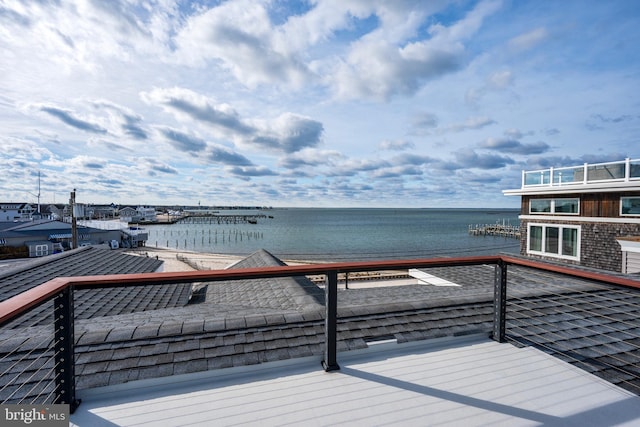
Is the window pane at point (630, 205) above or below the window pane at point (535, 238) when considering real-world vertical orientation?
above

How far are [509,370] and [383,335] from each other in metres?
1.11

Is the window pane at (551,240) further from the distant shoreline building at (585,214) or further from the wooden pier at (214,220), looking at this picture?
the wooden pier at (214,220)

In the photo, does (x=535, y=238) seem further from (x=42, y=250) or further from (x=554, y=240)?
(x=42, y=250)

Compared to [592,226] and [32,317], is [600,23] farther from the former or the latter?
[32,317]

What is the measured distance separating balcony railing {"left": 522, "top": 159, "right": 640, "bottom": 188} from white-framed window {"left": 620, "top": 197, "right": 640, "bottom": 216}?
0.73 m

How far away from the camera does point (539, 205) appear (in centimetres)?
1376

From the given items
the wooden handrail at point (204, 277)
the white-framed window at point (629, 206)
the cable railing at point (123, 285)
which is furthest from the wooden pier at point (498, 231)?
the wooden handrail at point (204, 277)

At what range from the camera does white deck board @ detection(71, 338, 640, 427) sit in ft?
6.12

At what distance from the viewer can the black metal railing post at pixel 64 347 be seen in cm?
178

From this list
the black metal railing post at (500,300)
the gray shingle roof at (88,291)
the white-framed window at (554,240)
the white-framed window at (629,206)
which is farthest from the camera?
the white-framed window at (554,240)

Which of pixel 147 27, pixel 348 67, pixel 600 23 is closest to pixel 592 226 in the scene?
pixel 600 23

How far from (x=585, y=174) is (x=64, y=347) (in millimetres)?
16017

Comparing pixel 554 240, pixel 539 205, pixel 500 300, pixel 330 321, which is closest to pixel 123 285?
pixel 330 321

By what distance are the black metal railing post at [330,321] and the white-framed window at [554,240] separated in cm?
1437
